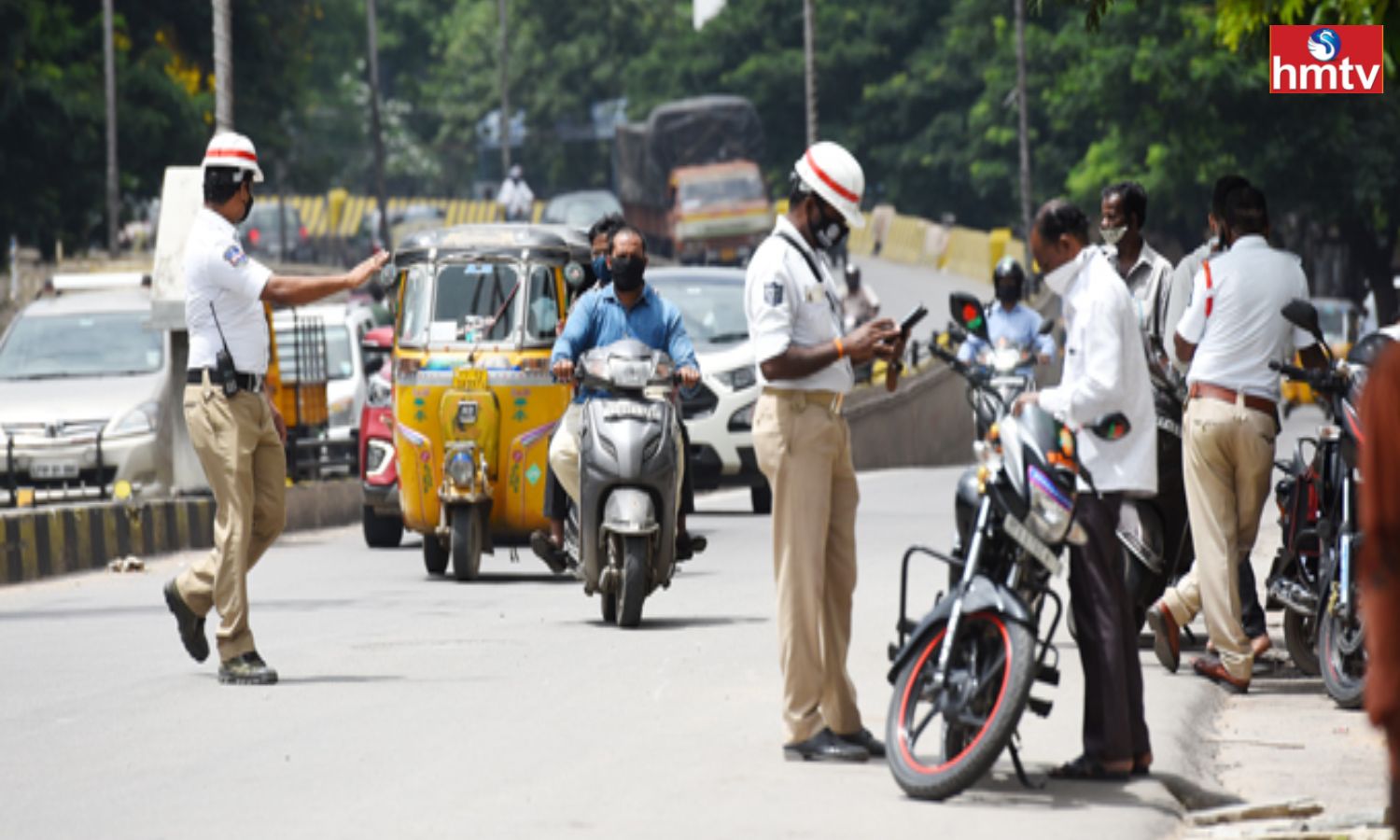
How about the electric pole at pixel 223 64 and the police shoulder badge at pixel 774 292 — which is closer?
the police shoulder badge at pixel 774 292

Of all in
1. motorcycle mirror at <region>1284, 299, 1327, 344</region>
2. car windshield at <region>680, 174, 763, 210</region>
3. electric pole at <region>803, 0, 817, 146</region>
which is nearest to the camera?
motorcycle mirror at <region>1284, 299, 1327, 344</region>

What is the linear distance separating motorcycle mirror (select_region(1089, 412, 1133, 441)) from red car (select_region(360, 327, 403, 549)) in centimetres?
932

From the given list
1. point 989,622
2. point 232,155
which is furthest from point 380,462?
point 989,622

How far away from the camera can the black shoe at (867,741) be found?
27.6ft

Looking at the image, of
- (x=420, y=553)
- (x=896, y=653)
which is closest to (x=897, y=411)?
(x=420, y=553)

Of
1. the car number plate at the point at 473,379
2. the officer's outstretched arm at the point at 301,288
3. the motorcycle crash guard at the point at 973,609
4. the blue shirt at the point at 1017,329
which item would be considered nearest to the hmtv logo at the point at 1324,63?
the blue shirt at the point at 1017,329

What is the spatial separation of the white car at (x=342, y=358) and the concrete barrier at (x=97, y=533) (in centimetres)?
531

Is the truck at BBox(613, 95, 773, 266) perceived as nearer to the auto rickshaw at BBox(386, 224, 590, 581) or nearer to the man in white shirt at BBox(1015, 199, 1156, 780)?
the auto rickshaw at BBox(386, 224, 590, 581)

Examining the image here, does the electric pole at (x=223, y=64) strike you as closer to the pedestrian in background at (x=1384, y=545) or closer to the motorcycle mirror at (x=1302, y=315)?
the motorcycle mirror at (x=1302, y=315)

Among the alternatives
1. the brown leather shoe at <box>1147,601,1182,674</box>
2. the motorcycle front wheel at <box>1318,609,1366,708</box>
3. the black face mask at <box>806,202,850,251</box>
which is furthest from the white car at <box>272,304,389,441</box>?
the black face mask at <box>806,202,850,251</box>

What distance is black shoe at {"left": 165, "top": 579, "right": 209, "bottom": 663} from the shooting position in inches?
418

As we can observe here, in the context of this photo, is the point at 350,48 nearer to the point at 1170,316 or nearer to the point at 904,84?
the point at 904,84

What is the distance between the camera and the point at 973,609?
7574mm

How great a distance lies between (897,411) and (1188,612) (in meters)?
22.5
